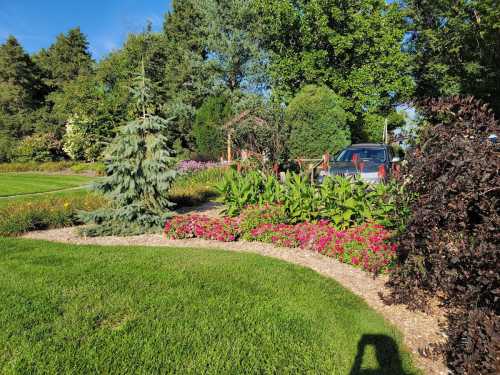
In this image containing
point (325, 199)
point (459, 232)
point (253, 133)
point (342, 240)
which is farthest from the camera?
point (253, 133)

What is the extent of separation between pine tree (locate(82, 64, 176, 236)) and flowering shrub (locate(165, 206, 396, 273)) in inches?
25.2

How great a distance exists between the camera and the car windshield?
10344mm

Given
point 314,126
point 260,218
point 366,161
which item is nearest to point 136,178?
point 260,218

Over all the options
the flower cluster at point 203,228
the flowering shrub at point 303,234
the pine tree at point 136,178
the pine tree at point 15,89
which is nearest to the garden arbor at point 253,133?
the pine tree at point 136,178

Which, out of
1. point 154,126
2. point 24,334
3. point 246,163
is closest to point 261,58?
point 246,163

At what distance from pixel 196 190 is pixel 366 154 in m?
5.41

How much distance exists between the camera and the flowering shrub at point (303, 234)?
4.75 metres

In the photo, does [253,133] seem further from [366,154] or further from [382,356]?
[382,356]

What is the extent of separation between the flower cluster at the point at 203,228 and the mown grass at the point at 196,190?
1.02 metres

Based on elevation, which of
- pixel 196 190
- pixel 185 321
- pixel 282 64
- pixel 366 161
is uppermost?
pixel 282 64

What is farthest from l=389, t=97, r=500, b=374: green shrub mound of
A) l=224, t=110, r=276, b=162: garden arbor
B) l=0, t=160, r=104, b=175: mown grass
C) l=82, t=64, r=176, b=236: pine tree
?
l=0, t=160, r=104, b=175: mown grass

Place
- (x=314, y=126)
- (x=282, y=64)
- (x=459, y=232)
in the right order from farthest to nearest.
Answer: (x=282, y=64), (x=314, y=126), (x=459, y=232)

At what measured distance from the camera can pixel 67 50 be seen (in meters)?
35.0

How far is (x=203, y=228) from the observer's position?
6.35 metres
